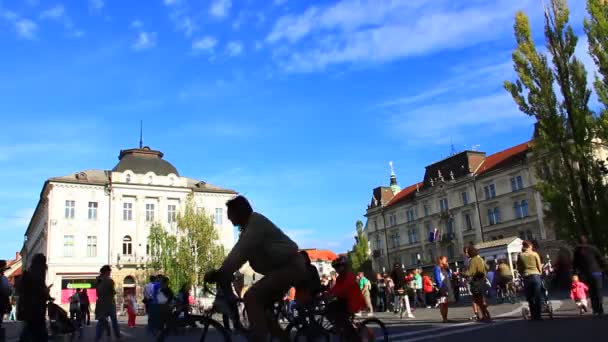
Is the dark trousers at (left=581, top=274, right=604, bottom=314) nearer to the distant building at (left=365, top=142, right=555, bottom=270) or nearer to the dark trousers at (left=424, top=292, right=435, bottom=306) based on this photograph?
the dark trousers at (left=424, top=292, right=435, bottom=306)

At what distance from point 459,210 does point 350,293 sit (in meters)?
65.9

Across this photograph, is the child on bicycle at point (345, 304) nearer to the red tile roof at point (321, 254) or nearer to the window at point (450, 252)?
the window at point (450, 252)

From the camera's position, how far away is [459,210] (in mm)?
69688

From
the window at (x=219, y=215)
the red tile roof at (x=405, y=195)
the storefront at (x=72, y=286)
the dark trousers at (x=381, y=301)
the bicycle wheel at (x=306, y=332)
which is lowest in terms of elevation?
the dark trousers at (x=381, y=301)

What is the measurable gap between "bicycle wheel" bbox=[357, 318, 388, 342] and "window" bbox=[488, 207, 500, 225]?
60790mm

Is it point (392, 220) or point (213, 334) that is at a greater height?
point (392, 220)

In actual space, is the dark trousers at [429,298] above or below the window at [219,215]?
below

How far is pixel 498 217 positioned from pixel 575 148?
45712mm

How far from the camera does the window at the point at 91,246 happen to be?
5555cm

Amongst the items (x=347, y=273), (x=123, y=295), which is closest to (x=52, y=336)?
(x=347, y=273)

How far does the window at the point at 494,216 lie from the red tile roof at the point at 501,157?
518cm

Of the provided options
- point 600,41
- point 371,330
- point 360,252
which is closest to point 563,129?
point 600,41

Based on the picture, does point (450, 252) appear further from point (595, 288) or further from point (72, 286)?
point (595, 288)

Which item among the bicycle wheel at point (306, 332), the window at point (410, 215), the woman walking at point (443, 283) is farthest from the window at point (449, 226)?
the bicycle wheel at point (306, 332)
